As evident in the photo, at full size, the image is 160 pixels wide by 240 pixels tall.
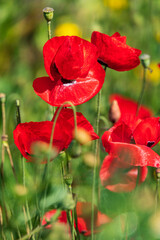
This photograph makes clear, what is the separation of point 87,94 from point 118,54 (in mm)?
78

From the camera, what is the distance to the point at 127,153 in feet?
2.15

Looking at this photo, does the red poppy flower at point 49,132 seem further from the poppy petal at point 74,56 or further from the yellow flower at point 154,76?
the yellow flower at point 154,76

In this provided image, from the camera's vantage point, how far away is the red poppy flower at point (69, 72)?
0.68 m

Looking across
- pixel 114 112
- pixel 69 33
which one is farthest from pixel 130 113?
pixel 69 33

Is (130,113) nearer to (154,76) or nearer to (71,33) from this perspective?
(154,76)

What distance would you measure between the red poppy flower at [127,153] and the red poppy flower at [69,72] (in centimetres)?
7

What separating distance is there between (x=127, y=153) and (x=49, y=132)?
112 mm

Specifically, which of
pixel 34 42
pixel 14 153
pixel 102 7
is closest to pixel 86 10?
pixel 102 7

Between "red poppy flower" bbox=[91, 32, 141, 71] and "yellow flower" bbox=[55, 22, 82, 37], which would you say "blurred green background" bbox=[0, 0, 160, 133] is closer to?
"yellow flower" bbox=[55, 22, 82, 37]

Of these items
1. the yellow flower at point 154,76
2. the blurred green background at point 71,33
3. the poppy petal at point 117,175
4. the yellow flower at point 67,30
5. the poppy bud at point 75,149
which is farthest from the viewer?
the yellow flower at point 67,30

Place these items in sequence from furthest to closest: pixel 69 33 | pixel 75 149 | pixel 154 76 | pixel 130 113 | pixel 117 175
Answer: pixel 69 33 < pixel 154 76 < pixel 130 113 < pixel 117 175 < pixel 75 149

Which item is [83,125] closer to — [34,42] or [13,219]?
[13,219]

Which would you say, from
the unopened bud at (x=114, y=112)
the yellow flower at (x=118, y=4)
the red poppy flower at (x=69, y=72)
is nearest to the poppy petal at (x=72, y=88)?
the red poppy flower at (x=69, y=72)

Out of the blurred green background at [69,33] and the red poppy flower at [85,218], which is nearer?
the red poppy flower at [85,218]
